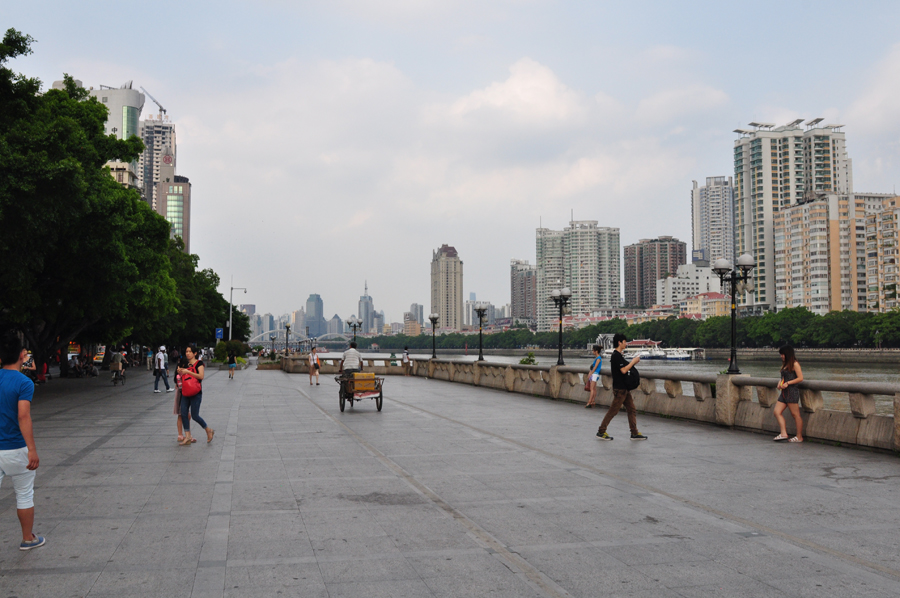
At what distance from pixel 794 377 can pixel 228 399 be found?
1838cm

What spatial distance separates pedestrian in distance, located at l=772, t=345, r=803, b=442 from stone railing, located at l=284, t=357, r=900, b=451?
401 millimetres

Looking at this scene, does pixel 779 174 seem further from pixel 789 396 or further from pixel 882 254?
pixel 789 396

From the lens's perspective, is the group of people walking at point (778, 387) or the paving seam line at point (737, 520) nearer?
the paving seam line at point (737, 520)

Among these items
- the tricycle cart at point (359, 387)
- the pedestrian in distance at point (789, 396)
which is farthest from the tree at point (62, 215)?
the pedestrian in distance at point (789, 396)

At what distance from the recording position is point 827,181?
18662 centimetres

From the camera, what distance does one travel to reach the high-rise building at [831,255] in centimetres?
14700

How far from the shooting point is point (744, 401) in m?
14.5

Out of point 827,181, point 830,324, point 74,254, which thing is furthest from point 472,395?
point 827,181

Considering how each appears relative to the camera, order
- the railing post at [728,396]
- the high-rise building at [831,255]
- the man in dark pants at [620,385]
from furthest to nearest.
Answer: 1. the high-rise building at [831,255]
2. the railing post at [728,396]
3. the man in dark pants at [620,385]

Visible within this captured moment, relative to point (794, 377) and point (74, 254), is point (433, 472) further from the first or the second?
point (74, 254)

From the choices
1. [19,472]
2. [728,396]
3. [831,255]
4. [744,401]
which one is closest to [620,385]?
[728,396]

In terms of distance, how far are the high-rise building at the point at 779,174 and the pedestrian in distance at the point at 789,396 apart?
181607mm

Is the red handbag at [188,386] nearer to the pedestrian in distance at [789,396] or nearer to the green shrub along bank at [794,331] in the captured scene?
the pedestrian in distance at [789,396]

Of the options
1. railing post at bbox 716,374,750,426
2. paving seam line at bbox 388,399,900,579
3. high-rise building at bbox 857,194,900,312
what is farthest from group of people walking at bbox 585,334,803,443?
Result: high-rise building at bbox 857,194,900,312
